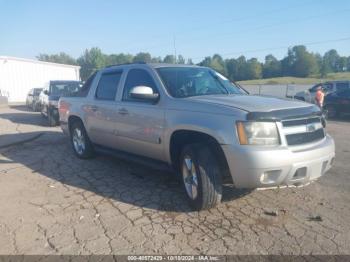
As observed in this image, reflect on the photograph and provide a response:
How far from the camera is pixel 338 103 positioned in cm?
1502

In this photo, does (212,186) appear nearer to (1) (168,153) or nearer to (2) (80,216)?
(1) (168,153)

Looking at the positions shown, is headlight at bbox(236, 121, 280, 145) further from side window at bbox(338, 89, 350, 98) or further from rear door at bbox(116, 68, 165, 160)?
Result: side window at bbox(338, 89, 350, 98)

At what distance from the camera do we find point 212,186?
379 centimetres

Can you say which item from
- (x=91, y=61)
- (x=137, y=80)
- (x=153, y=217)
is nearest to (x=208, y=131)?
(x=153, y=217)

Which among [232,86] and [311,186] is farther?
[232,86]

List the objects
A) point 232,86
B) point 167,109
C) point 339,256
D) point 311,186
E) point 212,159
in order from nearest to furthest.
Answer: point 339,256 → point 212,159 → point 167,109 → point 311,186 → point 232,86

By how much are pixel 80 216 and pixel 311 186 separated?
340 centimetres

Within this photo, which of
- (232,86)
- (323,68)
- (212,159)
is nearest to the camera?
(212,159)

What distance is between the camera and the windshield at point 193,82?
4516mm

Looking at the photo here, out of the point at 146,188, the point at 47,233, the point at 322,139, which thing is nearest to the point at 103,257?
the point at 47,233

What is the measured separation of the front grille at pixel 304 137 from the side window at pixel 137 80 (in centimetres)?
196

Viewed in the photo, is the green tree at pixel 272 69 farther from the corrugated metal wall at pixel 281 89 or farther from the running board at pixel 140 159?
the running board at pixel 140 159

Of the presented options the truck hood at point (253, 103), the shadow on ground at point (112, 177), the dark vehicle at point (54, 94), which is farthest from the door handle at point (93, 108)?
the dark vehicle at point (54, 94)

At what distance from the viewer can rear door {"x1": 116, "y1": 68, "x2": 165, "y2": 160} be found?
4.48 m
